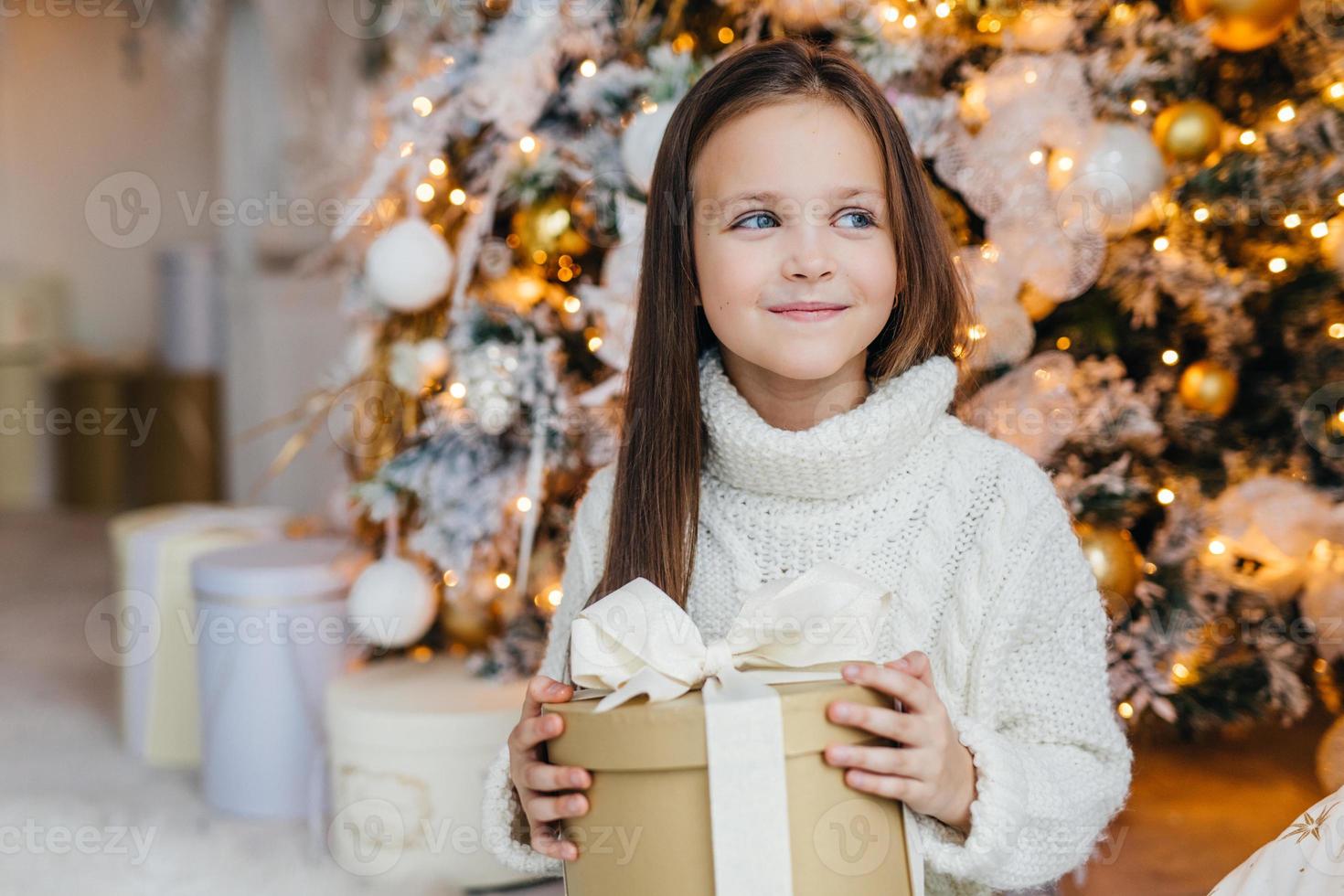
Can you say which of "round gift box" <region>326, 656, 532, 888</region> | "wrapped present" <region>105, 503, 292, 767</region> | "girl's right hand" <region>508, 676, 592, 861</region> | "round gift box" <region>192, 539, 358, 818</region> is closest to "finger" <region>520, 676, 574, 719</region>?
"girl's right hand" <region>508, 676, 592, 861</region>

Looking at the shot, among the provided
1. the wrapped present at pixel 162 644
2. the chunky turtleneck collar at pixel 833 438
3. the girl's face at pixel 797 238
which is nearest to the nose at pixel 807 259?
the girl's face at pixel 797 238

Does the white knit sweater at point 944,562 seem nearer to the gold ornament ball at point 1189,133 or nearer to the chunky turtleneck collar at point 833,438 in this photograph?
the chunky turtleneck collar at point 833,438

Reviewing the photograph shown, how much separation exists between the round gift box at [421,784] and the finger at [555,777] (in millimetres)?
648

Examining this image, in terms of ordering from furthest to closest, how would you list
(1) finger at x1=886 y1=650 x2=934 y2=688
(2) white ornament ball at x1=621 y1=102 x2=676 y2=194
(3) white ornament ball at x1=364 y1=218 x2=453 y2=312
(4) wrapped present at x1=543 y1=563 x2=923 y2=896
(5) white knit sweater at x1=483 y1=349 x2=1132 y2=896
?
1. (3) white ornament ball at x1=364 y1=218 x2=453 y2=312
2. (2) white ornament ball at x1=621 y1=102 x2=676 y2=194
3. (5) white knit sweater at x1=483 y1=349 x2=1132 y2=896
4. (1) finger at x1=886 y1=650 x2=934 y2=688
5. (4) wrapped present at x1=543 y1=563 x2=923 y2=896

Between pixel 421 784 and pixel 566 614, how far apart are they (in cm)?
46

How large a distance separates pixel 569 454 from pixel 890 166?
0.63 meters

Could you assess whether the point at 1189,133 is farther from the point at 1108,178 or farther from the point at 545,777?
the point at 545,777

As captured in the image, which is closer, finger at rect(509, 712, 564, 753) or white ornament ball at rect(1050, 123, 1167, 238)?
finger at rect(509, 712, 564, 753)

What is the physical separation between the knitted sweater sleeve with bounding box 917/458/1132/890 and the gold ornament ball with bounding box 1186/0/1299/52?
0.72m

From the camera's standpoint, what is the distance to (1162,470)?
4.94 ft

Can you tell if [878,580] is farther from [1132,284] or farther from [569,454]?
[1132,284]

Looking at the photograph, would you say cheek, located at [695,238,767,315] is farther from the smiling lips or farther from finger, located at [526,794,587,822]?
finger, located at [526,794,587,822]

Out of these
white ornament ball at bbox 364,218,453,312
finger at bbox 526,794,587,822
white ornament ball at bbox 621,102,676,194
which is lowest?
finger at bbox 526,794,587,822

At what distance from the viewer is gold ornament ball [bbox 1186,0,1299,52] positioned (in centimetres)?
132
